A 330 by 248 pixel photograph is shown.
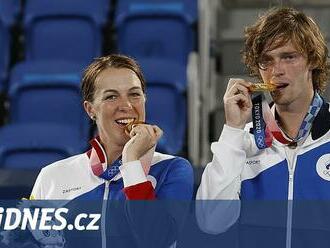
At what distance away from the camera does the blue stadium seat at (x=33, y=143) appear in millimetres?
3725

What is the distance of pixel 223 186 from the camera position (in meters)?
1.95

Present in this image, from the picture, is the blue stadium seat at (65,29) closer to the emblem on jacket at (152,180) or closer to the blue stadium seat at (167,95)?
the blue stadium seat at (167,95)

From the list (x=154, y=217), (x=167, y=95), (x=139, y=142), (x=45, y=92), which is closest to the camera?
(x=154, y=217)

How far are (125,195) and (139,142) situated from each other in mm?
107

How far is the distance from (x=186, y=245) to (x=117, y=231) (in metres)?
0.13

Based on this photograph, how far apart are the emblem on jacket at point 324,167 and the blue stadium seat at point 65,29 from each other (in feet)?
8.18

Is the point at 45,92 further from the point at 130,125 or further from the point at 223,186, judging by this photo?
the point at 223,186

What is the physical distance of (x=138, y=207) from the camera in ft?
6.23

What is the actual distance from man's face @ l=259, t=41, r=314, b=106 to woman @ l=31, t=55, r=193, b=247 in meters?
0.25

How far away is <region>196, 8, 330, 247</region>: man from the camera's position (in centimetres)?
197

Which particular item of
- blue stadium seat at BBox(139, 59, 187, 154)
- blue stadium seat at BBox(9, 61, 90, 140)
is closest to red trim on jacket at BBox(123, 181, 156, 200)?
blue stadium seat at BBox(139, 59, 187, 154)

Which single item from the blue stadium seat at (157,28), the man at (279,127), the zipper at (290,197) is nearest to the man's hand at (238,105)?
the man at (279,127)

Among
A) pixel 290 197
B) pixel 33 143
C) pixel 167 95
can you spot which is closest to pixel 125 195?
pixel 290 197

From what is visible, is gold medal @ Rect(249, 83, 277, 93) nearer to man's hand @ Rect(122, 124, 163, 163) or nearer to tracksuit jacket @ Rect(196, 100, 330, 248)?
tracksuit jacket @ Rect(196, 100, 330, 248)
